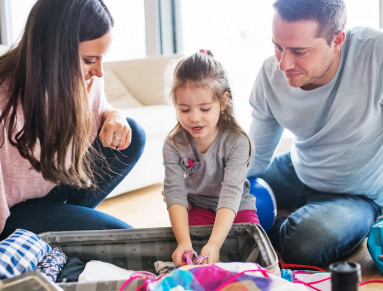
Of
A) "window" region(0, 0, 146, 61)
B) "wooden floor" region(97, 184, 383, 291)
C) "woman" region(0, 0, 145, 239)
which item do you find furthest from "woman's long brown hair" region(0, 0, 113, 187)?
"window" region(0, 0, 146, 61)

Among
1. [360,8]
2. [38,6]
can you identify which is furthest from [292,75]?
[360,8]

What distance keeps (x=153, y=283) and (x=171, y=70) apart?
2.33 feet

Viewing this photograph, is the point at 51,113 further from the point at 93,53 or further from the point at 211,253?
the point at 211,253

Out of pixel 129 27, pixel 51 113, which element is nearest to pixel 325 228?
pixel 51 113

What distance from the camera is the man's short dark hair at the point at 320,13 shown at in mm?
1377

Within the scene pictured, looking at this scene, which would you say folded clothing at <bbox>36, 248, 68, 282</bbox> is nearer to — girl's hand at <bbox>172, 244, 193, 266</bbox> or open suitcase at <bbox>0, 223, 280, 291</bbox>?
open suitcase at <bbox>0, 223, 280, 291</bbox>

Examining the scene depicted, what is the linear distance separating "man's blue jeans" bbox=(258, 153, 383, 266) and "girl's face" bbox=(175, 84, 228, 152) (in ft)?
1.44

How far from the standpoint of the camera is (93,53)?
3.97 ft

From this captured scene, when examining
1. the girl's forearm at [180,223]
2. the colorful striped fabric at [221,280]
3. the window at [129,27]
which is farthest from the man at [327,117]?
the window at [129,27]

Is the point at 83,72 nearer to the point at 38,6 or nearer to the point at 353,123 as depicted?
the point at 38,6

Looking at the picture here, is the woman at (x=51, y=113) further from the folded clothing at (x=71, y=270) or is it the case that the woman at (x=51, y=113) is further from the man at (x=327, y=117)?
the man at (x=327, y=117)

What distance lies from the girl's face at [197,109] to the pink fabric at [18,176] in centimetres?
35

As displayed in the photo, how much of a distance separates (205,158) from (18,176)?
1.89 ft

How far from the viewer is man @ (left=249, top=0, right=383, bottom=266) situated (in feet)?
4.60
